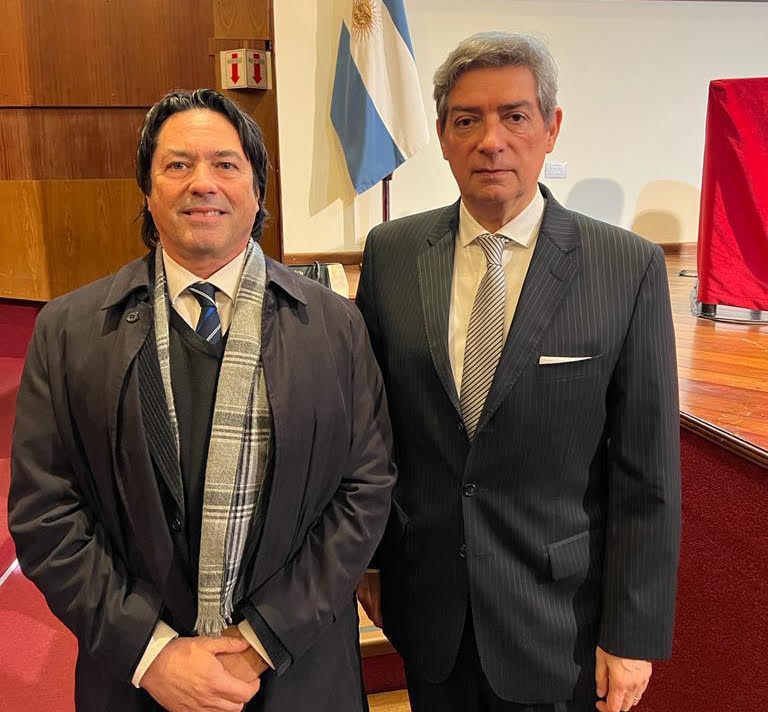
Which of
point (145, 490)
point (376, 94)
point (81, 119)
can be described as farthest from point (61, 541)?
point (81, 119)

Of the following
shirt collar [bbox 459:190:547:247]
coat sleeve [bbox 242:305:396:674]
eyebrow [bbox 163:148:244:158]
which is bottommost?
coat sleeve [bbox 242:305:396:674]

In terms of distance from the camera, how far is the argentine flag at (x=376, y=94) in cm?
458

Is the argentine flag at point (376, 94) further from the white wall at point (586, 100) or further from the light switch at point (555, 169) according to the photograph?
the light switch at point (555, 169)

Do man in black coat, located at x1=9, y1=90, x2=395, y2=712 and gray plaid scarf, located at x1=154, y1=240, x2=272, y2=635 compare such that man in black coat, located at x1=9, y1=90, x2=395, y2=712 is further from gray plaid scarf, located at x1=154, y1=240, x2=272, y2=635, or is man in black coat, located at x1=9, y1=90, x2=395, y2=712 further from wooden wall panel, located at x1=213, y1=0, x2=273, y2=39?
wooden wall panel, located at x1=213, y1=0, x2=273, y2=39

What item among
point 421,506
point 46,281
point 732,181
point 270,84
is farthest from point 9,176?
point 421,506

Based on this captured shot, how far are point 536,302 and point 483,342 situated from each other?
100 mm

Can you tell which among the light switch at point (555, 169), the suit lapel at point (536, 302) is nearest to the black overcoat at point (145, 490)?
the suit lapel at point (536, 302)

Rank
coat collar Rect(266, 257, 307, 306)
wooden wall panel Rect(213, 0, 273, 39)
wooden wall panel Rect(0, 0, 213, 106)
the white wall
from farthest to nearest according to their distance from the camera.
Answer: the white wall
wooden wall panel Rect(0, 0, 213, 106)
wooden wall panel Rect(213, 0, 273, 39)
coat collar Rect(266, 257, 307, 306)

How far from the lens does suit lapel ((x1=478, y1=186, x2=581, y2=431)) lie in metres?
1.12

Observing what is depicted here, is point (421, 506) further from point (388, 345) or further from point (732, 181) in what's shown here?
point (732, 181)

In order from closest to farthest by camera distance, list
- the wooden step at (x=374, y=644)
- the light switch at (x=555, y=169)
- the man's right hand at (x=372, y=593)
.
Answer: the man's right hand at (x=372, y=593), the wooden step at (x=374, y=644), the light switch at (x=555, y=169)

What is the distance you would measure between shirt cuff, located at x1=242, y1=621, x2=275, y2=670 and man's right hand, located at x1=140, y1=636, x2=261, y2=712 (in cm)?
4

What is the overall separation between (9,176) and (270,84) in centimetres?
202

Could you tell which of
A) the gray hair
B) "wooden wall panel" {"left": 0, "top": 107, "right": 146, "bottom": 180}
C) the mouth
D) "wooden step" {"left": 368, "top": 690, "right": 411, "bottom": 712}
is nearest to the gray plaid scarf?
the mouth
